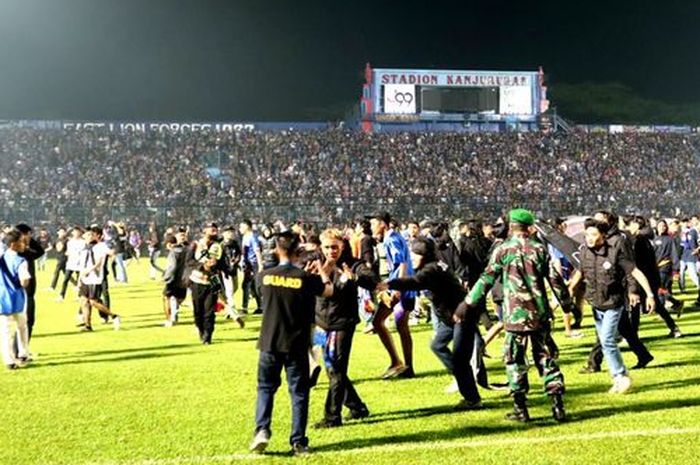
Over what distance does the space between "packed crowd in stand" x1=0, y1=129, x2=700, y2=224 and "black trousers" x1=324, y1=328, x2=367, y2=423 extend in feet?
141

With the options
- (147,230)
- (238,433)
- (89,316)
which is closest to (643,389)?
(238,433)

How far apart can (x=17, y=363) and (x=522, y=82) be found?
63.8m

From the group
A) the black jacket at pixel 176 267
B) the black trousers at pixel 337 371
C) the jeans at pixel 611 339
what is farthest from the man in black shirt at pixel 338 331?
the black jacket at pixel 176 267

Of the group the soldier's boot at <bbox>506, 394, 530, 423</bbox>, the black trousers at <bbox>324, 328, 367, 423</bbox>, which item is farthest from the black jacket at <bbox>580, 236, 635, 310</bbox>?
the black trousers at <bbox>324, 328, 367, 423</bbox>

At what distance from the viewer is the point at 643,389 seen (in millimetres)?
9211

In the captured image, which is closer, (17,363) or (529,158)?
(17,363)

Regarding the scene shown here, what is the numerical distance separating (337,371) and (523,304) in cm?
188

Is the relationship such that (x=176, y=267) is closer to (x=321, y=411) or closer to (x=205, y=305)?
(x=205, y=305)

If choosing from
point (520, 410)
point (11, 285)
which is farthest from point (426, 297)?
point (11, 285)

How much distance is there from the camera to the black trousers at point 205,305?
13.7m

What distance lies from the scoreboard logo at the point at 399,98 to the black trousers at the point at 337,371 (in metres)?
63.1

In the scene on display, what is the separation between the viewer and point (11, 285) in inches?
447

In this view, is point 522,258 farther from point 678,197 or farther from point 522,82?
point 522,82

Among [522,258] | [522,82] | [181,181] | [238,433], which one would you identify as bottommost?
[238,433]
